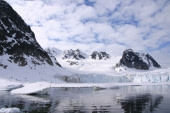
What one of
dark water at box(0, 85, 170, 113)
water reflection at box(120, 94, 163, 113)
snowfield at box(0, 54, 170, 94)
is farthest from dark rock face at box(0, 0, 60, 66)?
water reflection at box(120, 94, 163, 113)

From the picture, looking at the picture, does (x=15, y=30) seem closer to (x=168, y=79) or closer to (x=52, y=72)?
(x=52, y=72)

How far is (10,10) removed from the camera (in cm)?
10106

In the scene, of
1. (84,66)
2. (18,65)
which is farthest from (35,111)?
(84,66)

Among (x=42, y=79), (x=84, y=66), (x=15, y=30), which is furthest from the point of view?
A: (x=84, y=66)

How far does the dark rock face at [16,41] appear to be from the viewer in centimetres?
8274

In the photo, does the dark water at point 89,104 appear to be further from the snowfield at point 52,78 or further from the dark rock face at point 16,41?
the dark rock face at point 16,41

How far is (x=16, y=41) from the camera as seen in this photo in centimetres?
8938

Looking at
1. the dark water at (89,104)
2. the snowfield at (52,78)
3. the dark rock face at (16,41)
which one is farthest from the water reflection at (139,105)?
the dark rock face at (16,41)

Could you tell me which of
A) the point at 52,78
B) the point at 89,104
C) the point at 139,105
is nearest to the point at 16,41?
the point at 52,78

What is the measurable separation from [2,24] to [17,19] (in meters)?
13.1

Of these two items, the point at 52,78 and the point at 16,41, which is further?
the point at 16,41

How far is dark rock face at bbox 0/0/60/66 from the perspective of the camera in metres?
82.7

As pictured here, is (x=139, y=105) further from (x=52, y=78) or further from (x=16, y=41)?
(x=16, y=41)

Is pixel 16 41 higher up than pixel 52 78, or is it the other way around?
pixel 16 41
